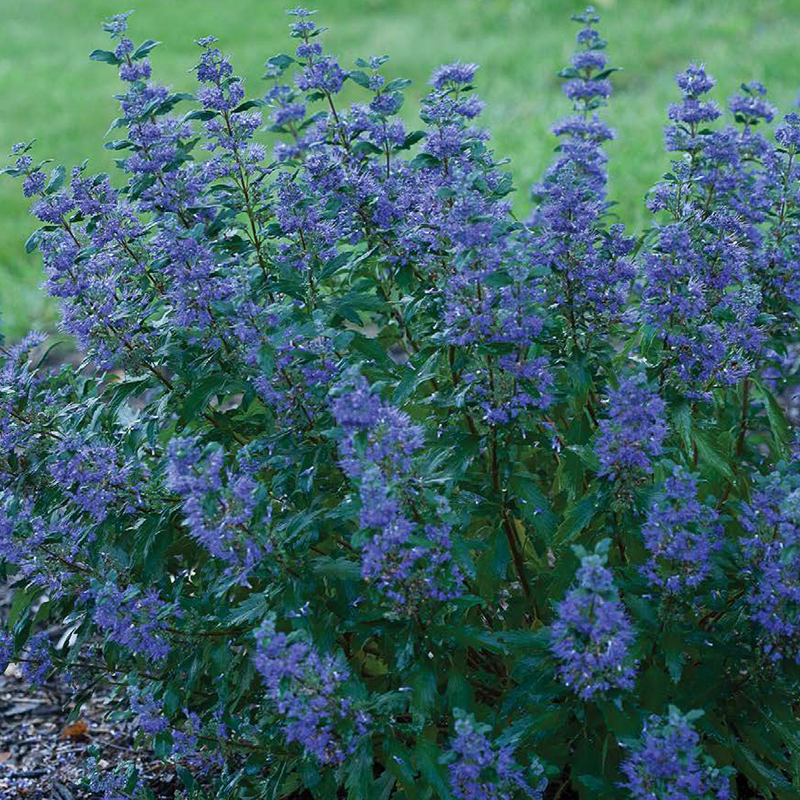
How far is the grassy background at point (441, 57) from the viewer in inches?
354

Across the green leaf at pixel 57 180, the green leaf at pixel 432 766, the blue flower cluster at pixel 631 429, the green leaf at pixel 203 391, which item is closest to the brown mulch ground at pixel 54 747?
the green leaf at pixel 203 391

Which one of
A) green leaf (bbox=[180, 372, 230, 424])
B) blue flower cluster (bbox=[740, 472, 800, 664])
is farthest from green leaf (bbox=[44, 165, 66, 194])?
blue flower cluster (bbox=[740, 472, 800, 664])

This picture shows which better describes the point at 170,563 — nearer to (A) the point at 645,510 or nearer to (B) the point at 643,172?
(A) the point at 645,510

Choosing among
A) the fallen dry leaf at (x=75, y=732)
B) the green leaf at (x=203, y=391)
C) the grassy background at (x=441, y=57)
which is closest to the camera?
the green leaf at (x=203, y=391)

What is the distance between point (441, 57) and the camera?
42.3 feet

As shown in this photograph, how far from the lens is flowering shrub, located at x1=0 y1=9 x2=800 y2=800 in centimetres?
230

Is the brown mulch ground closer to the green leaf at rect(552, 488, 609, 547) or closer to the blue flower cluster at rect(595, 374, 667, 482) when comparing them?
the green leaf at rect(552, 488, 609, 547)

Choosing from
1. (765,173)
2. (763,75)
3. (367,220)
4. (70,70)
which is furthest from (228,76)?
(70,70)

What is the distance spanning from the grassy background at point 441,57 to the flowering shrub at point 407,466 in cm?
452

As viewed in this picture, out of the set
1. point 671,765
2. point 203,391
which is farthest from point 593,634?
point 203,391

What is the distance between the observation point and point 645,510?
2.48m

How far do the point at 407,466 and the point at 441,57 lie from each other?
11.4 meters

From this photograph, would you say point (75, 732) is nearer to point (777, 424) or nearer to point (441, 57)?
point (777, 424)

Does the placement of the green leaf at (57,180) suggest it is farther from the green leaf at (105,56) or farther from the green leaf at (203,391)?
the green leaf at (203,391)
